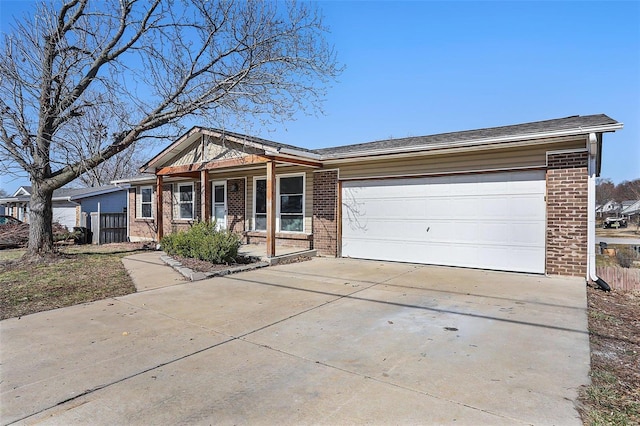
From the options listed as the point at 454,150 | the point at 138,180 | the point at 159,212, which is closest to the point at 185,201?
the point at 159,212

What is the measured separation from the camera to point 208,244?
902 cm

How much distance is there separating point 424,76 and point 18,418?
41.3 feet

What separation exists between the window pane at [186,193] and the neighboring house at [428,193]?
5.05 ft

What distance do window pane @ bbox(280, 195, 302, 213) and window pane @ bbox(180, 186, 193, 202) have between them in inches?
209

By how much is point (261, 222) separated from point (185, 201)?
472cm

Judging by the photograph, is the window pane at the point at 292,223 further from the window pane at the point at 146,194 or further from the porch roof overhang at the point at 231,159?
the window pane at the point at 146,194

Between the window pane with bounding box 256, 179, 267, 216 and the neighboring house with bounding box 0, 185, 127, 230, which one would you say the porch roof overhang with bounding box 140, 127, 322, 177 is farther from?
the neighboring house with bounding box 0, 185, 127, 230

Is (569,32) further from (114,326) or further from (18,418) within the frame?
(18,418)

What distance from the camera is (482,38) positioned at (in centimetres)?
881

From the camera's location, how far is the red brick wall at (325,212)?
428 inches

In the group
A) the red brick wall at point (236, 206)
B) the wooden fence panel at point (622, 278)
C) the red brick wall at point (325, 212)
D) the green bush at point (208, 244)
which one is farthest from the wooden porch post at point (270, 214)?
the wooden fence panel at point (622, 278)

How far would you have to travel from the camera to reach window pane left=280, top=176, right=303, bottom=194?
38.4 feet

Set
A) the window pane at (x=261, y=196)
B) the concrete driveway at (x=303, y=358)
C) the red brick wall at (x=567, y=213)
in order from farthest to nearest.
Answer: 1. the window pane at (x=261, y=196)
2. the red brick wall at (x=567, y=213)
3. the concrete driveway at (x=303, y=358)

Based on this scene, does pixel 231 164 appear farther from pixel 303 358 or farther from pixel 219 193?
pixel 303 358
